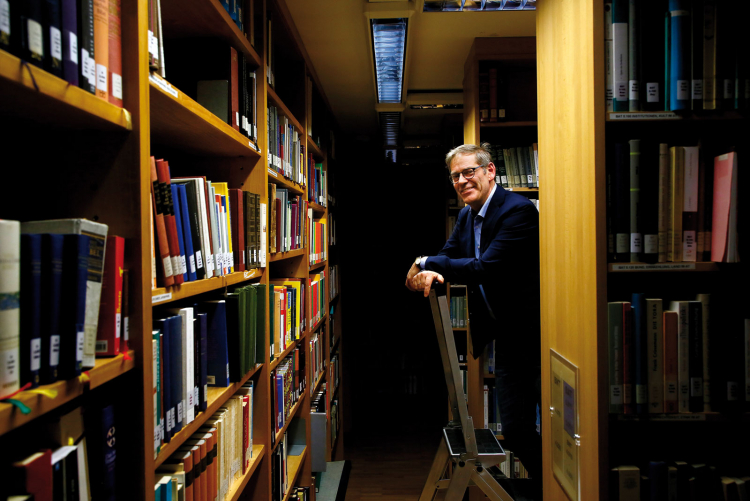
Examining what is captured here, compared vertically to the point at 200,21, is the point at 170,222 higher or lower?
lower

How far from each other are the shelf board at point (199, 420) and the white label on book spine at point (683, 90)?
1491 millimetres

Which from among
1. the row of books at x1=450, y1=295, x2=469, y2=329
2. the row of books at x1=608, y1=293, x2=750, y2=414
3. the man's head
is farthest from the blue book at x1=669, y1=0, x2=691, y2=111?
the row of books at x1=450, y1=295, x2=469, y2=329

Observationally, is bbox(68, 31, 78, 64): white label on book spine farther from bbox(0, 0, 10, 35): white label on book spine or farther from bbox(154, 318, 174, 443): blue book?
bbox(154, 318, 174, 443): blue book

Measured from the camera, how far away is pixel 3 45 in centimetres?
55

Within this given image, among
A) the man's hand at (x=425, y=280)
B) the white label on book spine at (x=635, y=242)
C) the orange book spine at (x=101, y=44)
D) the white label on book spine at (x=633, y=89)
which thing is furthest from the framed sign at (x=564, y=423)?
the orange book spine at (x=101, y=44)

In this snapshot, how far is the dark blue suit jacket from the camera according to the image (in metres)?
2.01

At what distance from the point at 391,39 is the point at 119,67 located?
1.99 m

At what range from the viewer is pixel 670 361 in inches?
45.3

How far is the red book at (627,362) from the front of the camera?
115 centimetres

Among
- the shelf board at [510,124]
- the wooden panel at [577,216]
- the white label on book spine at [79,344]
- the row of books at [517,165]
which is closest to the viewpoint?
the white label on book spine at [79,344]

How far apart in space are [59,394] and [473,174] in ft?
6.58

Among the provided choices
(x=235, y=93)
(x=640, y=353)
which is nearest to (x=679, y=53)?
(x=640, y=353)

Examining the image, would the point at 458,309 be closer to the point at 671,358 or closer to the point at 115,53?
the point at 671,358

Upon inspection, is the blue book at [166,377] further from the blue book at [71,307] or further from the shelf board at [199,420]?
the blue book at [71,307]
